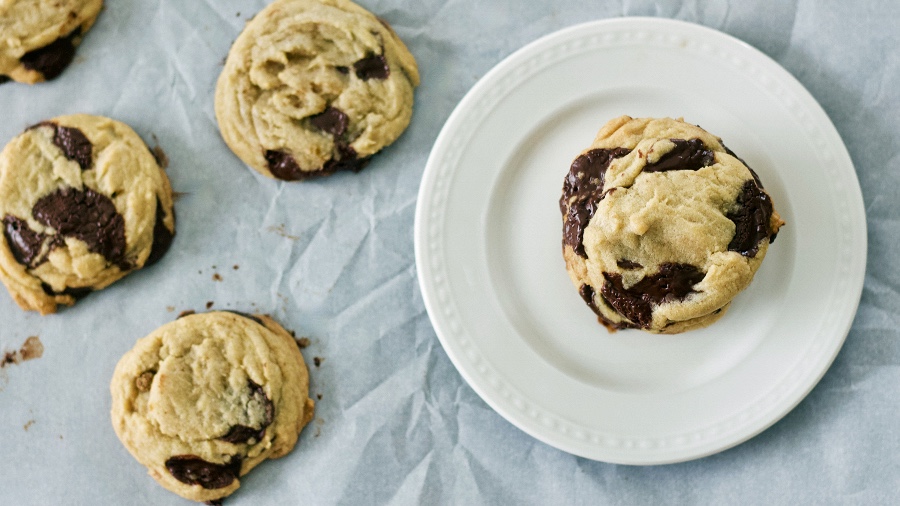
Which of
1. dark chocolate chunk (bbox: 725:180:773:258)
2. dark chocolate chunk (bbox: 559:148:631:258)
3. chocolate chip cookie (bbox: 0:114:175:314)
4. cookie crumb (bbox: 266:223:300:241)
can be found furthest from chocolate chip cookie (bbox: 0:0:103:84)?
dark chocolate chunk (bbox: 725:180:773:258)

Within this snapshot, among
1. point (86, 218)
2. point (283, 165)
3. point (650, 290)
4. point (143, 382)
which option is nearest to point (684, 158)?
point (650, 290)

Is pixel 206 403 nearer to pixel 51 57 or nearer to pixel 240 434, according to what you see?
pixel 240 434

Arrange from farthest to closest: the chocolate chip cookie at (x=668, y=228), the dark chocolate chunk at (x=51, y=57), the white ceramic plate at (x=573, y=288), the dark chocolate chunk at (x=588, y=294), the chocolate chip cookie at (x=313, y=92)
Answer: the dark chocolate chunk at (x=51, y=57) → the chocolate chip cookie at (x=313, y=92) → the white ceramic plate at (x=573, y=288) → the dark chocolate chunk at (x=588, y=294) → the chocolate chip cookie at (x=668, y=228)

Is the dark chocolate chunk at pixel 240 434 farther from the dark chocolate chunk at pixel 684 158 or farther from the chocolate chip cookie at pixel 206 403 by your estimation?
the dark chocolate chunk at pixel 684 158

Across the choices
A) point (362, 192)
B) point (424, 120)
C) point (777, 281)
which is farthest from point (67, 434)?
point (777, 281)

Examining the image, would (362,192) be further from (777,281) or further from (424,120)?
(777,281)

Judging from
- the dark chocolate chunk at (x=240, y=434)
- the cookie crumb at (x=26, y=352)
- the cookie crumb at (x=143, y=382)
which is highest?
the cookie crumb at (x=143, y=382)

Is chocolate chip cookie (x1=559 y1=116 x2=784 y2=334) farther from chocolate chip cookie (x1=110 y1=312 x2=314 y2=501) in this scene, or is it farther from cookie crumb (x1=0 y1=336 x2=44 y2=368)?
cookie crumb (x1=0 y1=336 x2=44 y2=368)

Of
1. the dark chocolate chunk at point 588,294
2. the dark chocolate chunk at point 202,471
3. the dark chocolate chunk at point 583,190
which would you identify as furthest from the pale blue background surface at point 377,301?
the dark chocolate chunk at point 583,190
